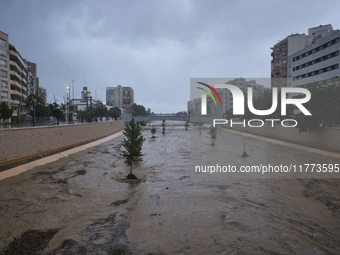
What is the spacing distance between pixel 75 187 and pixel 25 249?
531cm

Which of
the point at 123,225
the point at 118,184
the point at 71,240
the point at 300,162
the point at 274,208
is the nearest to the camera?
the point at 71,240

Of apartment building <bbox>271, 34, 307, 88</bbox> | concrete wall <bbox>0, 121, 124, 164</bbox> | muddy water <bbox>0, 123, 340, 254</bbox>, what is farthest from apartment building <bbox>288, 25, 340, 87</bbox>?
concrete wall <bbox>0, 121, 124, 164</bbox>

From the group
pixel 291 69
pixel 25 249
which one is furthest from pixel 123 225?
pixel 291 69

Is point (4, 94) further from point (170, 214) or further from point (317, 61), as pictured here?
point (317, 61)

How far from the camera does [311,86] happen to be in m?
22.4

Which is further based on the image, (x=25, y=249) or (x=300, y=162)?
(x=300, y=162)

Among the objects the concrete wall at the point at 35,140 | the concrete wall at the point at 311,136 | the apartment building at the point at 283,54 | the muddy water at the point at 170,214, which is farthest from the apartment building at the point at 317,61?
the concrete wall at the point at 35,140

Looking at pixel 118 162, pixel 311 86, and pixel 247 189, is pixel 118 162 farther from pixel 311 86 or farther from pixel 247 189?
pixel 311 86

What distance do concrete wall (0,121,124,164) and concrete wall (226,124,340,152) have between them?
2412cm

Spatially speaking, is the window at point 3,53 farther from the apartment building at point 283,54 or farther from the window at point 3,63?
the apartment building at point 283,54

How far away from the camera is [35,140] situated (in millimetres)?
17312

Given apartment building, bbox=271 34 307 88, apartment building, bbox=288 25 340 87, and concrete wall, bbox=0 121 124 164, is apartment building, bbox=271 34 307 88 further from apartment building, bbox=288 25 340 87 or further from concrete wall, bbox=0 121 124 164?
concrete wall, bbox=0 121 124 164

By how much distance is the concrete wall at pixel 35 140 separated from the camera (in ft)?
46.9

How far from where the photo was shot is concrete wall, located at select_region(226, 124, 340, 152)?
20.6 metres
